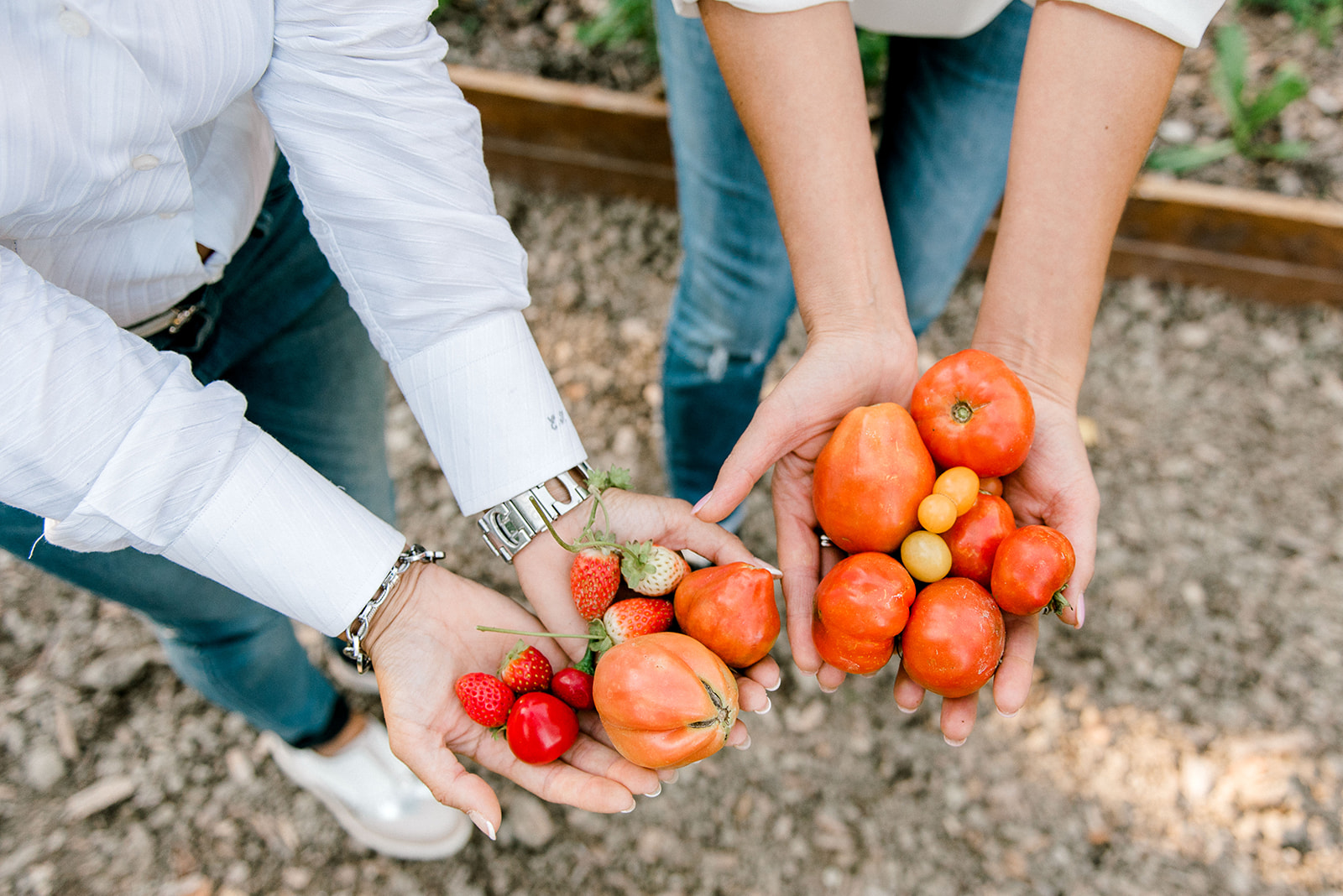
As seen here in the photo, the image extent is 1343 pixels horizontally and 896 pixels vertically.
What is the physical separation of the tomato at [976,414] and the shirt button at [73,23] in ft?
4.69

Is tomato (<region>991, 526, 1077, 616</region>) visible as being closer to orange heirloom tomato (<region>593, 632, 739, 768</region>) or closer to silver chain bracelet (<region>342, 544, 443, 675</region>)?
orange heirloom tomato (<region>593, 632, 739, 768</region>)

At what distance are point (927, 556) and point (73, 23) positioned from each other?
1536mm

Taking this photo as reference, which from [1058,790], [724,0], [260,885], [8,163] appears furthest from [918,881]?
[8,163]

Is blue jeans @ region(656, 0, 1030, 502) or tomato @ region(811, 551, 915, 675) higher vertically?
blue jeans @ region(656, 0, 1030, 502)

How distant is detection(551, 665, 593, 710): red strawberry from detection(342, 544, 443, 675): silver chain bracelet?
13.4 inches

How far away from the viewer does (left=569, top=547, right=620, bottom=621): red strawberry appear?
158 cm

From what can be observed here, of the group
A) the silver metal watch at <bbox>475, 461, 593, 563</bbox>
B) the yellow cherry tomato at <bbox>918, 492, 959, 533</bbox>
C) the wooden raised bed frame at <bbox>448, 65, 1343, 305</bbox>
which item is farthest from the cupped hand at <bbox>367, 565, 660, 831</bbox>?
the wooden raised bed frame at <bbox>448, 65, 1343, 305</bbox>

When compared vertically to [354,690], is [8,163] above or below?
above

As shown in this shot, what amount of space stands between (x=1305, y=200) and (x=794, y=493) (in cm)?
278

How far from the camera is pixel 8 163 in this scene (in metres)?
1.06

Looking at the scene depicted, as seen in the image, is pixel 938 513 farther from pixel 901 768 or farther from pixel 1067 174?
pixel 901 768

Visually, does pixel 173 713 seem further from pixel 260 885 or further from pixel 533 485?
pixel 533 485

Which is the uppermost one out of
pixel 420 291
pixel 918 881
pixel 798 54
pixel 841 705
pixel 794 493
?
pixel 798 54

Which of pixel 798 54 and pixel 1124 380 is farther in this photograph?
pixel 1124 380
